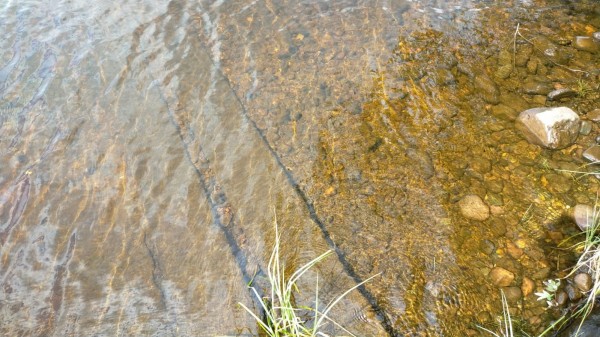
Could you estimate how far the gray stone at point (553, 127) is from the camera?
394cm

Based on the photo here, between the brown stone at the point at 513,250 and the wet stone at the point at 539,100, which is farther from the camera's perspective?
the wet stone at the point at 539,100

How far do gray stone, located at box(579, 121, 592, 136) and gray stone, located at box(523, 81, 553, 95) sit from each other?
0.48 m

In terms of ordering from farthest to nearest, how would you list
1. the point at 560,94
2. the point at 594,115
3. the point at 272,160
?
the point at 560,94
the point at 594,115
the point at 272,160

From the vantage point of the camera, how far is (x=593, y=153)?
12.9ft

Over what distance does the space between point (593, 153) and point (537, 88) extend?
0.87m

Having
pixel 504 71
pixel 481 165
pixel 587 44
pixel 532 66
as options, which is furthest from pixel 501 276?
pixel 587 44

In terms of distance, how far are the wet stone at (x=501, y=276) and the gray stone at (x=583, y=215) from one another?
689mm

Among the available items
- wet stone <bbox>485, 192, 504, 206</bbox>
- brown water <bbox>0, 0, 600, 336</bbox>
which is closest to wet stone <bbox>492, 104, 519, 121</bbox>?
brown water <bbox>0, 0, 600, 336</bbox>

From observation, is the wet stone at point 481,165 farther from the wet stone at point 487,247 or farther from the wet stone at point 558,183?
the wet stone at point 487,247

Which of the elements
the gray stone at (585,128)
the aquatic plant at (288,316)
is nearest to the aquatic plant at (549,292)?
the aquatic plant at (288,316)

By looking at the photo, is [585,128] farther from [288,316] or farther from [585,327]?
Result: [288,316]

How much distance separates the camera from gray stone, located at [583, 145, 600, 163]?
12.8ft

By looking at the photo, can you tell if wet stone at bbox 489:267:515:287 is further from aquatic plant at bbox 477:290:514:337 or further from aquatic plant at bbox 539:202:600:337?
aquatic plant at bbox 539:202:600:337

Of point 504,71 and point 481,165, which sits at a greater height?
point 504,71
